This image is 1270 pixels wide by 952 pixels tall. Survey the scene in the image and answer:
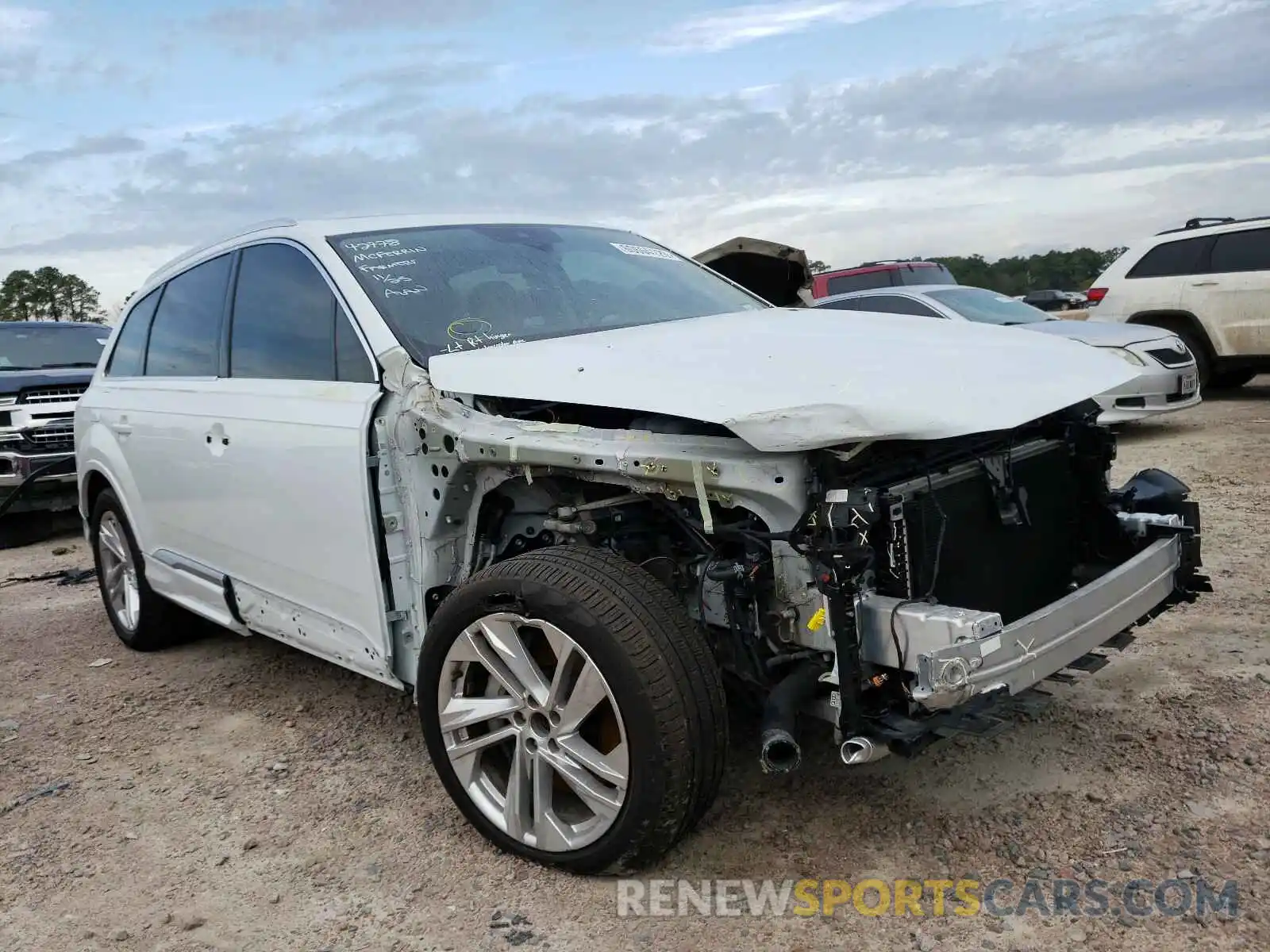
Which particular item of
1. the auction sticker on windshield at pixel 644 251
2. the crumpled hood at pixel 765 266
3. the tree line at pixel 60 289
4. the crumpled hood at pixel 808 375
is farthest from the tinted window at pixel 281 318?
the tree line at pixel 60 289

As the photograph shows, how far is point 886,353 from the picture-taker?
8.93 feet

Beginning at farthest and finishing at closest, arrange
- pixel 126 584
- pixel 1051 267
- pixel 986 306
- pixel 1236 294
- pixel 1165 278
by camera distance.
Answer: pixel 1051 267 < pixel 1165 278 < pixel 1236 294 < pixel 986 306 < pixel 126 584

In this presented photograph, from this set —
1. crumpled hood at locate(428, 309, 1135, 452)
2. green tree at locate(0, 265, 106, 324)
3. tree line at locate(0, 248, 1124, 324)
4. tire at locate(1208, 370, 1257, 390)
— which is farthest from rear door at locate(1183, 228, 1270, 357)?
green tree at locate(0, 265, 106, 324)

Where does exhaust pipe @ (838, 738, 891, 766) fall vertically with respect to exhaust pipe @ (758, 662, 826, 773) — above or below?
below

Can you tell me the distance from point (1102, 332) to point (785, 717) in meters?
7.73

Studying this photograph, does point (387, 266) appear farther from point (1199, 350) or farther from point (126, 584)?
point (1199, 350)

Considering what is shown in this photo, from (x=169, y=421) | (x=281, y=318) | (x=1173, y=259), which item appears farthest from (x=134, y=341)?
(x=1173, y=259)

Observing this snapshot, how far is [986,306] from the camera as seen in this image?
9297 millimetres

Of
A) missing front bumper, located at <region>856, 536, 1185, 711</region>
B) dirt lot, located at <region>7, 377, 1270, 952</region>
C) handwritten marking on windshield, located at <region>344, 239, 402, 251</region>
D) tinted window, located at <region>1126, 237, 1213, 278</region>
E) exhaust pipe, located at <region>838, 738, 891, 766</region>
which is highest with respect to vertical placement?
handwritten marking on windshield, located at <region>344, 239, 402, 251</region>

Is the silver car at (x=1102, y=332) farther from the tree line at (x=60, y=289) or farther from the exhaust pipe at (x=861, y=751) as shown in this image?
the tree line at (x=60, y=289)

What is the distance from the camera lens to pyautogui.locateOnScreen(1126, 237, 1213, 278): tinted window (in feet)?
→ 35.3

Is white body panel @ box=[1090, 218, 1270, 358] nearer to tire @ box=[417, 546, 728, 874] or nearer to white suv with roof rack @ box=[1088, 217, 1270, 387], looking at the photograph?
white suv with roof rack @ box=[1088, 217, 1270, 387]

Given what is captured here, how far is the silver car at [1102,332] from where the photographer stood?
8.49m

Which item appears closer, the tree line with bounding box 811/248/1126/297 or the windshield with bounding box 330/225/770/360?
the windshield with bounding box 330/225/770/360
